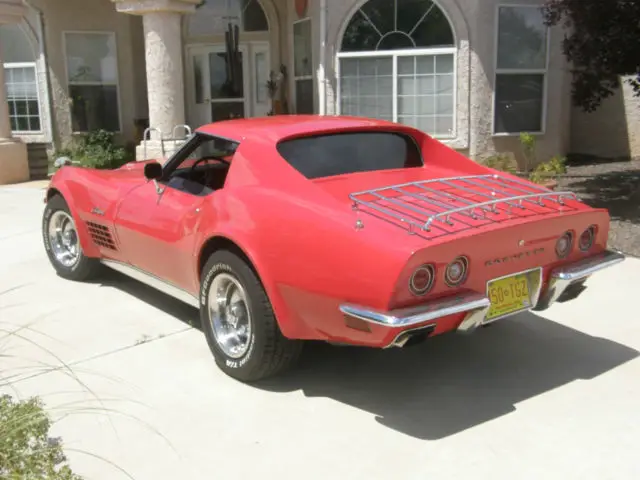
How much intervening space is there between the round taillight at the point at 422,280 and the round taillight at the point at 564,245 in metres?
1.01

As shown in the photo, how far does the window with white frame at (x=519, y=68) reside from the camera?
38.2ft

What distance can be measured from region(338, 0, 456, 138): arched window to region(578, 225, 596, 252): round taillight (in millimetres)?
7893

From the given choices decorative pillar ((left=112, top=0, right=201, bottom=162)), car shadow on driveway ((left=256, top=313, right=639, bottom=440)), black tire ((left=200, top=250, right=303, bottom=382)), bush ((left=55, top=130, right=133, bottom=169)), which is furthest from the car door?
bush ((left=55, top=130, right=133, bottom=169))

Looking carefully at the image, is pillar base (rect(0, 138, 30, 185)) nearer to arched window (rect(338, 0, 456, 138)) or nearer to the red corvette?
arched window (rect(338, 0, 456, 138))

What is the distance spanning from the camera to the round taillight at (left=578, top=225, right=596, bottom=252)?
4.04m

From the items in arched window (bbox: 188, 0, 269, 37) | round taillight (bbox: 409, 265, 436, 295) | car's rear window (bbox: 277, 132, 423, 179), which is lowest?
round taillight (bbox: 409, 265, 436, 295)

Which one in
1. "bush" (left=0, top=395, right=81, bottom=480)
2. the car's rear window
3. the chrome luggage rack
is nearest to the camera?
"bush" (left=0, top=395, right=81, bottom=480)

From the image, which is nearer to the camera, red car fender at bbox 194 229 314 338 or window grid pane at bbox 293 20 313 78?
red car fender at bbox 194 229 314 338

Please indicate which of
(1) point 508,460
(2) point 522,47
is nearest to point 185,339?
(1) point 508,460

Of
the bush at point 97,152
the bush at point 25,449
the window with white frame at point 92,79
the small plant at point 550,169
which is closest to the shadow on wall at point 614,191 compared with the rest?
the small plant at point 550,169

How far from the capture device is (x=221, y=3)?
14664 mm

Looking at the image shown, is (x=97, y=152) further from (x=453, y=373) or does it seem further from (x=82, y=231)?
(x=453, y=373)

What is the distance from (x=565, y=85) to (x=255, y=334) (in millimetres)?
10220

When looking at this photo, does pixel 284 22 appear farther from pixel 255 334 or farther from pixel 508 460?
pixel 508 460
